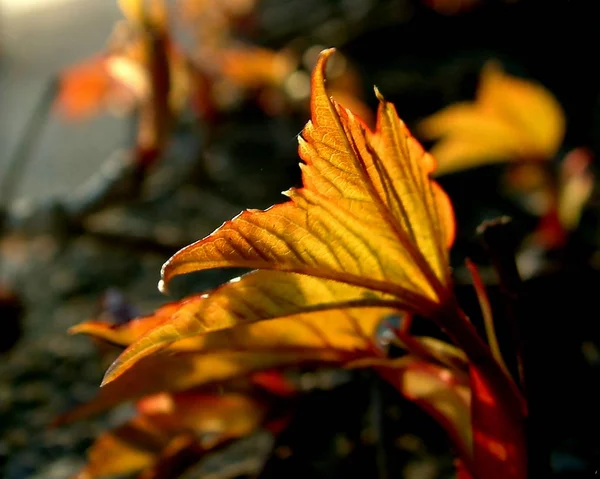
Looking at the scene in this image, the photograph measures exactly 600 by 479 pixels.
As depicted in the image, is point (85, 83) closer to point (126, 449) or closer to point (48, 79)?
point (126, 449)

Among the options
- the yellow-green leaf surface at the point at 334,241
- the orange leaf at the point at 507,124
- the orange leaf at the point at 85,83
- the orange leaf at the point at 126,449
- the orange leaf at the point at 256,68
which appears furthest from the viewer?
the orange leaf at the point at 256,68

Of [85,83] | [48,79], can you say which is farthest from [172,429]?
[48,79]

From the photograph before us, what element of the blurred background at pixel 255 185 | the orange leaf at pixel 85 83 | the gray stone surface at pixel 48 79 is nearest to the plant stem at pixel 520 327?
the blurred background at pixel 255 185

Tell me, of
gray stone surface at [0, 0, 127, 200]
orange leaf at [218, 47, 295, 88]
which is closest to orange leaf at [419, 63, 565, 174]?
orange leaf at [218, 47, 295, 88]

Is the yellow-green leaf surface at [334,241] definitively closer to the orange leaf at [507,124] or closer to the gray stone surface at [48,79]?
the orange leaf at [507,124]

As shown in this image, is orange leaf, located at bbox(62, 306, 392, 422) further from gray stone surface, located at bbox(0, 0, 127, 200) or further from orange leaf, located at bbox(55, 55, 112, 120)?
gray stone surface, located at bbox(0, 0, 127, 200)

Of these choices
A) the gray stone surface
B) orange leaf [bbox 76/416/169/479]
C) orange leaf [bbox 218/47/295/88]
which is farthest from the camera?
the gray stone surface

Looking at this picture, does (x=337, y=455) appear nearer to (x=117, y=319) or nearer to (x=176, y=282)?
(x=117, y=319)
